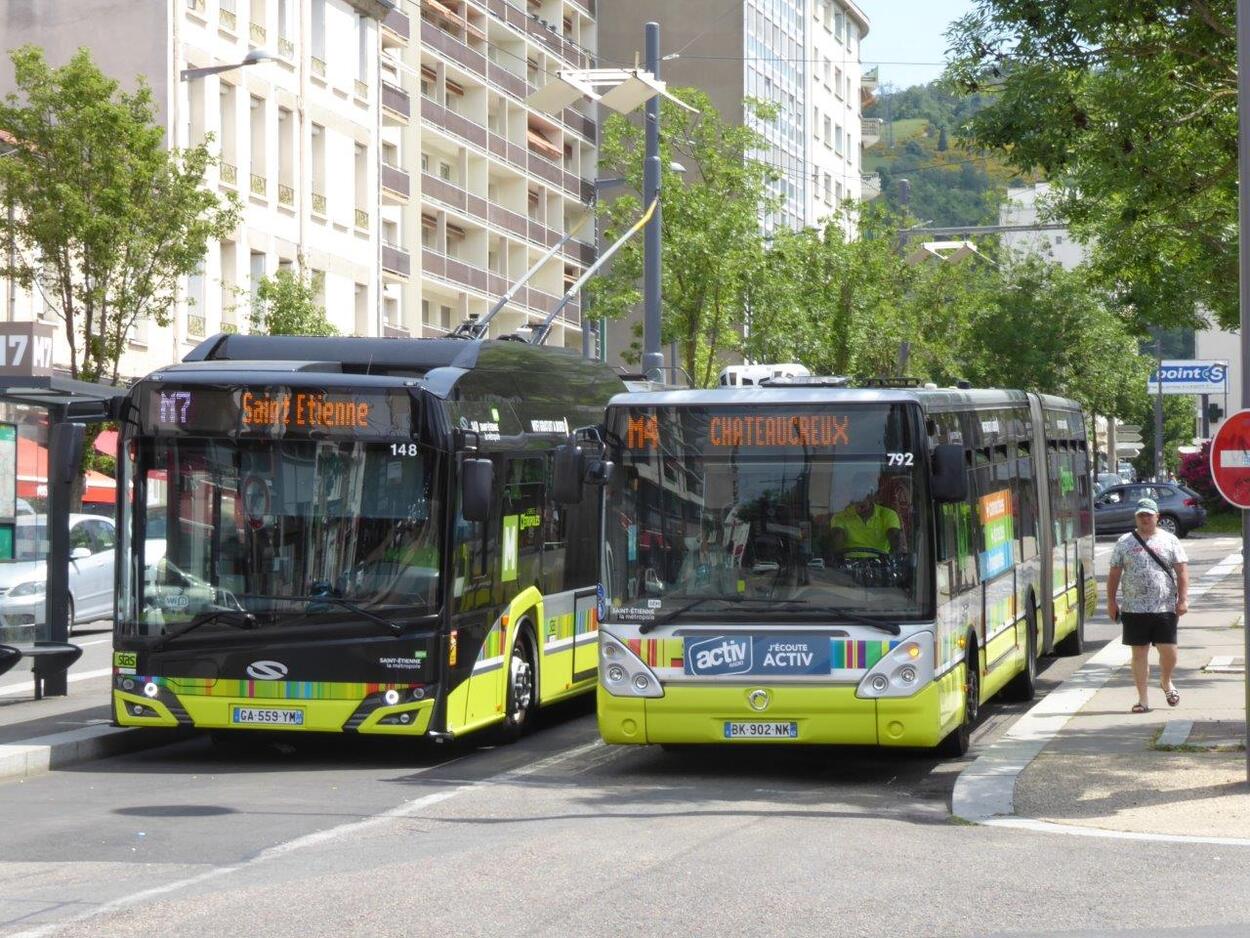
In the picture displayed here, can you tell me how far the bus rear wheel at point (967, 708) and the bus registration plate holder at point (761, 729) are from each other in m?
1.66

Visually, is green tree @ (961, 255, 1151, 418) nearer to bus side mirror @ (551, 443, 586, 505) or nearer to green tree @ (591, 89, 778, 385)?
green tree @ (591, 89, 778, 385)

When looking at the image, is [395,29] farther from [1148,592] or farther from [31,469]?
[1148,592]

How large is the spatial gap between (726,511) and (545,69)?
66.6 metres

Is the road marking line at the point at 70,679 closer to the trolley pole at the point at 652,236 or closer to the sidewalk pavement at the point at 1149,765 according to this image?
the trolley pole at the point at 652,236

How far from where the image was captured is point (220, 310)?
47.2 metres

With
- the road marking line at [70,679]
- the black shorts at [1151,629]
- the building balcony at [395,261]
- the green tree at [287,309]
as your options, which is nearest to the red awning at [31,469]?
the road marking line at [70,679]

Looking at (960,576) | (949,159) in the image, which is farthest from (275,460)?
(949,159)

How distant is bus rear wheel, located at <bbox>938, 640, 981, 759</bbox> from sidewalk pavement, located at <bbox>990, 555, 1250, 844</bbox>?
342 mm

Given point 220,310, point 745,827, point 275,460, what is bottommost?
point 745,827

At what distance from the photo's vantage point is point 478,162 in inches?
2835

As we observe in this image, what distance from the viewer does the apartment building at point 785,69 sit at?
282 ft

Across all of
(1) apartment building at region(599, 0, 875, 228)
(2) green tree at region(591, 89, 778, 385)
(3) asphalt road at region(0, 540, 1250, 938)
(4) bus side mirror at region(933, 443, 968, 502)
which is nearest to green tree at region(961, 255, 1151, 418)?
(1) apartment building at region(599, 0, 875, 228)

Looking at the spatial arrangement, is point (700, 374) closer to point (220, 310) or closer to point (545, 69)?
point (220, 310)

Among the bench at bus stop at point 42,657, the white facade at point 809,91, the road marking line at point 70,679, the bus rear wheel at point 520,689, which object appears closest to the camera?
the bus rear wheel at point 520,689
